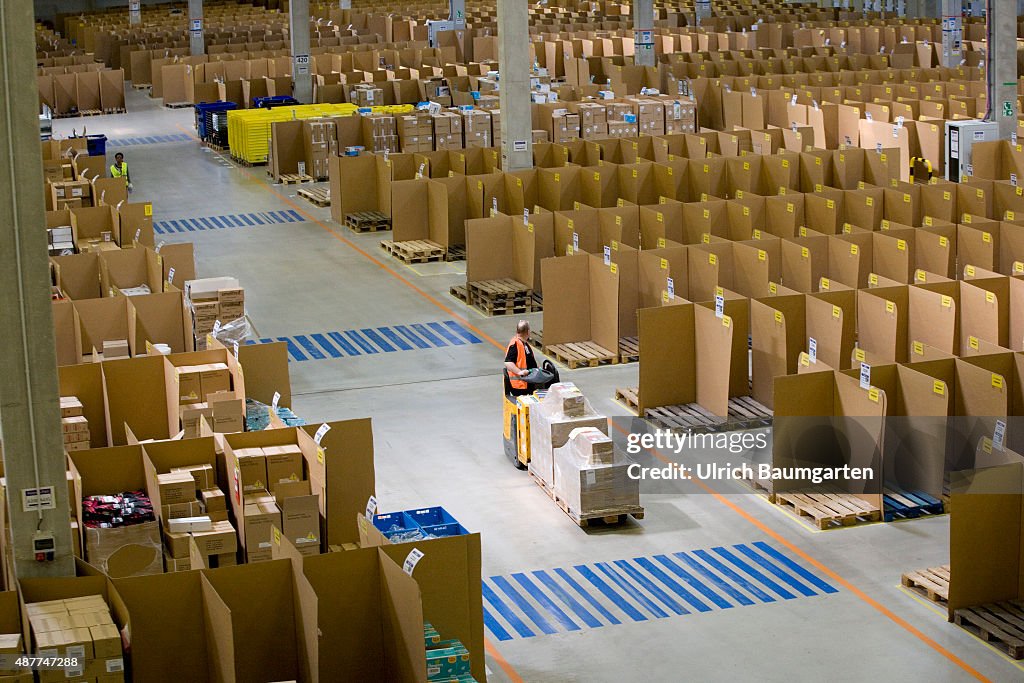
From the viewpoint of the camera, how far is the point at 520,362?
12.5 meters

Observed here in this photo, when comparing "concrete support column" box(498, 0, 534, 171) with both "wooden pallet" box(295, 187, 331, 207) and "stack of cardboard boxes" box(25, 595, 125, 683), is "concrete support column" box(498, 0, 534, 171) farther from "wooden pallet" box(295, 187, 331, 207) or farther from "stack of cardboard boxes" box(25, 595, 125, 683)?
"stack of cardboard boxes" box(25, 595, 125, 683)

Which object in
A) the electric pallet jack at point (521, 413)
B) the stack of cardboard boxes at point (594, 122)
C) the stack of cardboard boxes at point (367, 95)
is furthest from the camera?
the stack of cardboard boxes at point (367, 95)

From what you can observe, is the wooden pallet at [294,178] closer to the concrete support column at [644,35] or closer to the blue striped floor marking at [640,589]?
the concrete support column at [644,35]

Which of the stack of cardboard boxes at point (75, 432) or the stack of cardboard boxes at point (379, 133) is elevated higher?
the stack of cardboard boxes at point (379, 133)

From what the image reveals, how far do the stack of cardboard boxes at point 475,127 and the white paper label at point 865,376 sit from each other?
16410mm

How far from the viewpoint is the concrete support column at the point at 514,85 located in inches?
820

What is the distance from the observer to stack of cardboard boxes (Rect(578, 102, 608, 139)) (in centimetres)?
2675

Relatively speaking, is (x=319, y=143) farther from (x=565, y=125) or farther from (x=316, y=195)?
(x=565, y=125)

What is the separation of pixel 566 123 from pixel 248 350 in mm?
15701

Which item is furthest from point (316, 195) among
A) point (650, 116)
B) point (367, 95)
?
point (367, 95)

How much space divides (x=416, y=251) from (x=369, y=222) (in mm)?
2391

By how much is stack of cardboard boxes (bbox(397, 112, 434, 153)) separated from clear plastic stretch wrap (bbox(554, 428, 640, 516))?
Result: 15.9 metres

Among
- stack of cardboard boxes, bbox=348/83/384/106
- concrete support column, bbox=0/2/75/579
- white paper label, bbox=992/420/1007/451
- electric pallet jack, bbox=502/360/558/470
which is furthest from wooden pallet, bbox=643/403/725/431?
stack of cardboard boxes, bbox=348/83/384/106

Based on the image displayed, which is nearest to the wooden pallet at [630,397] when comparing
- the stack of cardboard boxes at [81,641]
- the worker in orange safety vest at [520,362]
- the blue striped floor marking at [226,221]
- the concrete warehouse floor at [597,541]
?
the concrete warehouse floor at [597,541]
